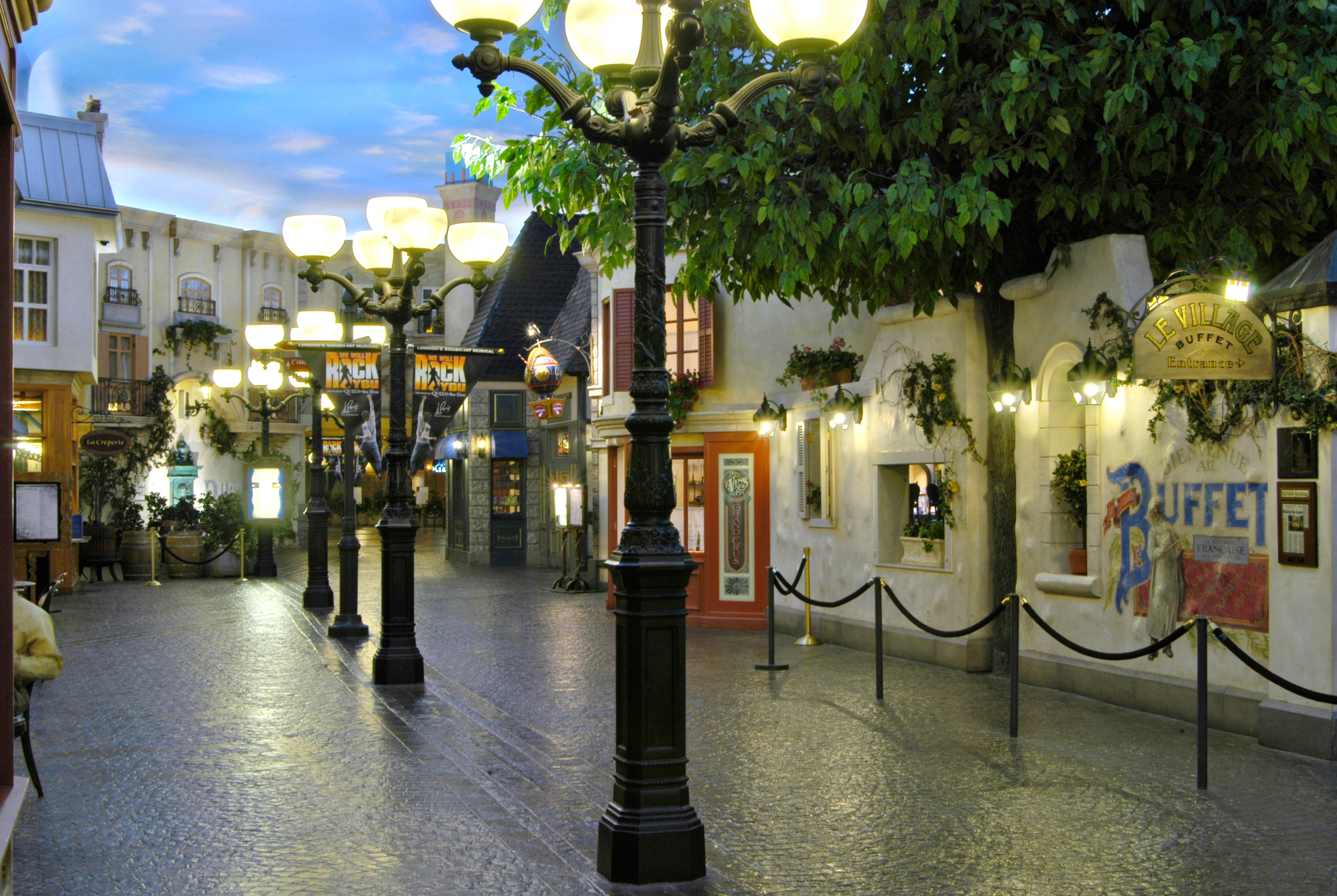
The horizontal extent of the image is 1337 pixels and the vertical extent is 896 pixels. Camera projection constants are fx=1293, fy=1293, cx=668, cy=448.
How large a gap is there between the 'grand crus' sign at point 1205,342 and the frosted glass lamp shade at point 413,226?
6.42 m

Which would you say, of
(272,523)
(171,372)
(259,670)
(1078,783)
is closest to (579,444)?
(272,523)

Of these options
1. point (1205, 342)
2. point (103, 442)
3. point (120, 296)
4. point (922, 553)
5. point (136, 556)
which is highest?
A: point (120, 296)

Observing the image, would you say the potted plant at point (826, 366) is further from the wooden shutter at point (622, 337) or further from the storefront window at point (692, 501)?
the wooden shutter at point (622, 337)

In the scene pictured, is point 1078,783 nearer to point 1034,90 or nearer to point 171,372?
point 1034,90

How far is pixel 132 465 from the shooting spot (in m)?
36.6

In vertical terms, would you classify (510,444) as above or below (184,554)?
above

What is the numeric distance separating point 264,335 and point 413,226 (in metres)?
11.3

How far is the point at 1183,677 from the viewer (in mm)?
10461

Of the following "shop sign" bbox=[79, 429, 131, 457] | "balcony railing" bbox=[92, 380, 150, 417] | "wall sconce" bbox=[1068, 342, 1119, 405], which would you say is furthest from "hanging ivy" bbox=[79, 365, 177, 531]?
"wall sconce" bbox=[1068, 342, 1119, 405]

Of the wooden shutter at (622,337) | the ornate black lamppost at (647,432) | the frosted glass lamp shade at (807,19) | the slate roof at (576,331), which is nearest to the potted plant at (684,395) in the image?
the wooden shutter at (622,337)

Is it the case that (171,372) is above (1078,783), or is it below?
above

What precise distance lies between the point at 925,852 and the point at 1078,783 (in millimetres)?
1938

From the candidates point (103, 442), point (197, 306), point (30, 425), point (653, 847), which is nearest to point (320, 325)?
point (30, 425)

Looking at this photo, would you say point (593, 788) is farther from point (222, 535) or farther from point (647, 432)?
point (222, 535)
